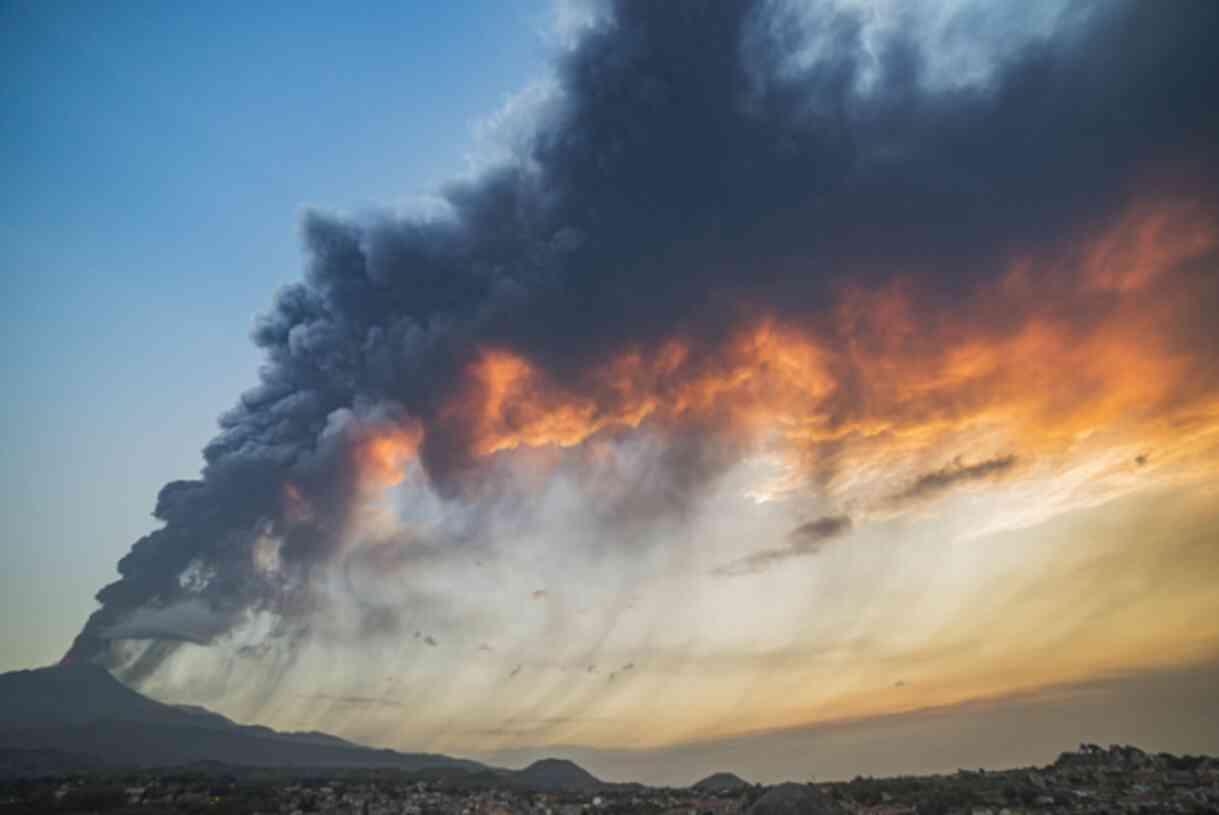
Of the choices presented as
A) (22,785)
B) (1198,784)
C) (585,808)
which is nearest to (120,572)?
(22,785)

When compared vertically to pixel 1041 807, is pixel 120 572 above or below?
above

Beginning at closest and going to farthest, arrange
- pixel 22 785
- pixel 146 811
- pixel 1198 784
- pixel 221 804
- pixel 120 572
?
pixel 1198 784, pixel 146 811, pixel 221 804, pixel 22 785, pixel 120 572

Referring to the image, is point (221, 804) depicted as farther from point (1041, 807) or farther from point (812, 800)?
point (1041, 807)

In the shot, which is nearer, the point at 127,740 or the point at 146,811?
the point at 146,811

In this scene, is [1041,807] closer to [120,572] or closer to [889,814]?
[889,814]

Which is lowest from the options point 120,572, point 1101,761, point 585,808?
point 585,808

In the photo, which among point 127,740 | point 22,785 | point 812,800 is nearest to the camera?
point 812,800
